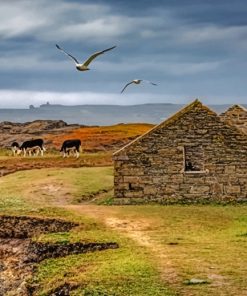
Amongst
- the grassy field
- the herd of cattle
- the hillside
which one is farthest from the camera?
the hillside

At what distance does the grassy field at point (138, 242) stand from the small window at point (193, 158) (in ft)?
9.52

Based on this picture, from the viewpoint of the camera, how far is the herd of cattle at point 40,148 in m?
59.6

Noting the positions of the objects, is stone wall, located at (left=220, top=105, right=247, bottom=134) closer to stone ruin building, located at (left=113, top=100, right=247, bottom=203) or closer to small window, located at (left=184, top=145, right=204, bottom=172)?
stone ruin building, located at (left=113, top=100, right=247, bottom=203)

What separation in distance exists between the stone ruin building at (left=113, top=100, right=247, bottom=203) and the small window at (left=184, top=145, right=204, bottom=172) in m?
0.06

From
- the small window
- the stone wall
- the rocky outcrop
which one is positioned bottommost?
the rocky outcrop

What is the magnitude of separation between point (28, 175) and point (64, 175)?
2956 millimetres

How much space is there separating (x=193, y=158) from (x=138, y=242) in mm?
12204

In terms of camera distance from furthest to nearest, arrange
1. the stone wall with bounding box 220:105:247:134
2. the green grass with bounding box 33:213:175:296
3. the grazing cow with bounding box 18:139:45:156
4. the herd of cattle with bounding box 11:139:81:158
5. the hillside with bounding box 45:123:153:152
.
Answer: the hillside with bounding box 45:123:153:152 < the grazing cow with bounding box 18:139:45:156 < the herd of cattle with bounding box 11:139:81:158 < the stone wall with bounding box 220:105:247:134 < the green grass with bounding box 33:213:175:296

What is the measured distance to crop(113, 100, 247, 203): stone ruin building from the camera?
36.3 m

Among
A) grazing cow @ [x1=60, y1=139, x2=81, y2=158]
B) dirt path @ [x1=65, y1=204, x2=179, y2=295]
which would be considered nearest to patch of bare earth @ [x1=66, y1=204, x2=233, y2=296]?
dirt path @ [x1=65, y1=204, x2=179, y2=295]

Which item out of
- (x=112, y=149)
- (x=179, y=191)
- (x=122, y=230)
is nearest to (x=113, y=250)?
(x=122, y=230)

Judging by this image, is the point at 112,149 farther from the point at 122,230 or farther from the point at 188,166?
the point at 122,230

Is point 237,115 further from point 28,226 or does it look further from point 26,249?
point 26,249

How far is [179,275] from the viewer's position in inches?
806
